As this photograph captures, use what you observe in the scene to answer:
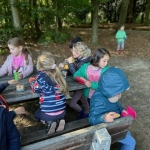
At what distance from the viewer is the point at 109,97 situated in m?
2.17

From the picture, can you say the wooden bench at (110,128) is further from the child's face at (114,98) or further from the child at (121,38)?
the child at (121,38)

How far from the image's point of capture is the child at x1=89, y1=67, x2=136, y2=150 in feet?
6.65

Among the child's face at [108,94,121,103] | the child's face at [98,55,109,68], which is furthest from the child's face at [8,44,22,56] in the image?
the child's face at [108,94,121,103]

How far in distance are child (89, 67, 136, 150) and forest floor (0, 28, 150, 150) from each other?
46.5 inches

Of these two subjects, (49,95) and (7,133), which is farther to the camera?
(49,95)

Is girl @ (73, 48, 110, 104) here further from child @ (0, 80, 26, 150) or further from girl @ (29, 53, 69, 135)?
child @ (0, 80, 26, 150)

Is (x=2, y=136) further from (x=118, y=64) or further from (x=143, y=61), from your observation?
(x=143, y=61)

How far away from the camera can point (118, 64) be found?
714 centimetres

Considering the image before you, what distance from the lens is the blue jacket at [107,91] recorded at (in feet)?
6.65

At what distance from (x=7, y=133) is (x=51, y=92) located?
0.87 meters

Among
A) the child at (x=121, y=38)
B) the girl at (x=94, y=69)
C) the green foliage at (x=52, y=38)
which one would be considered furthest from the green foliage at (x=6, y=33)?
the girl at (x=94, y=69)

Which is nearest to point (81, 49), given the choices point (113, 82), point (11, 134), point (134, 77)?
point (113, 82)

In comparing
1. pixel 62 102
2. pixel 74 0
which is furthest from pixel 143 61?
pixel 62 102

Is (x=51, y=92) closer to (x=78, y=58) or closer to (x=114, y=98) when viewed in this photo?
(x=114, y=98)
